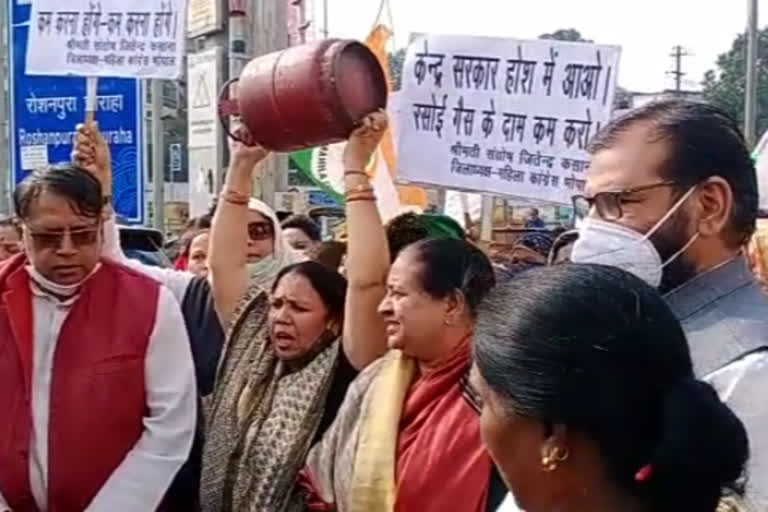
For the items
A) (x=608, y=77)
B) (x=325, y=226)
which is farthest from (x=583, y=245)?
(x=325, y=226)

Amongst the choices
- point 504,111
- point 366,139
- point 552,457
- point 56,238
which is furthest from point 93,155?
point 552,457

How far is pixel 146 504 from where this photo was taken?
3.55 meters

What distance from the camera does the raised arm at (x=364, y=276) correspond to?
11.3ft

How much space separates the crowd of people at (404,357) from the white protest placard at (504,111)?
73cm

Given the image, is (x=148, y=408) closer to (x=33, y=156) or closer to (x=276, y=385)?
(x=276, y=385)

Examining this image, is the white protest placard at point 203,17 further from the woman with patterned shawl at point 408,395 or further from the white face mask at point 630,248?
the white face mask at point 630,248

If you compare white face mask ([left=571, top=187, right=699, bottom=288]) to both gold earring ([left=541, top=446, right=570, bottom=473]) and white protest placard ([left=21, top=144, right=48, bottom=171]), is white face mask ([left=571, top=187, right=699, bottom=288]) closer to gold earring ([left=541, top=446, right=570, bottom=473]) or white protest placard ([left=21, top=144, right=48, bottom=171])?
gold earring ([left=541, top=446, right=570, bottom=473])

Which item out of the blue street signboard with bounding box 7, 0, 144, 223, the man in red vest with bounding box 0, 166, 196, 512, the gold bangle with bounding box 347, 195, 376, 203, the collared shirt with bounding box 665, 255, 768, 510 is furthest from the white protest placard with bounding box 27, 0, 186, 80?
the collared shirt with bounding box 665, 255, 768, 510

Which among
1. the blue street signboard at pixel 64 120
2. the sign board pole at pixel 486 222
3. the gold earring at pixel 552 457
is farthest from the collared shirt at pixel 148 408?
the blue street signboard at pixel 64 120

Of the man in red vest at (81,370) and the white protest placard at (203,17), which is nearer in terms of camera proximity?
the man in red vest at (81,370)

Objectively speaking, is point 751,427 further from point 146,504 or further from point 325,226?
point 325,226

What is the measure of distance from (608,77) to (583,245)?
2569 mm

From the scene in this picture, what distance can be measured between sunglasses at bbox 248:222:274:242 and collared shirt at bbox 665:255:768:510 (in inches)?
119

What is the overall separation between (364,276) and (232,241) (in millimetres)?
701
